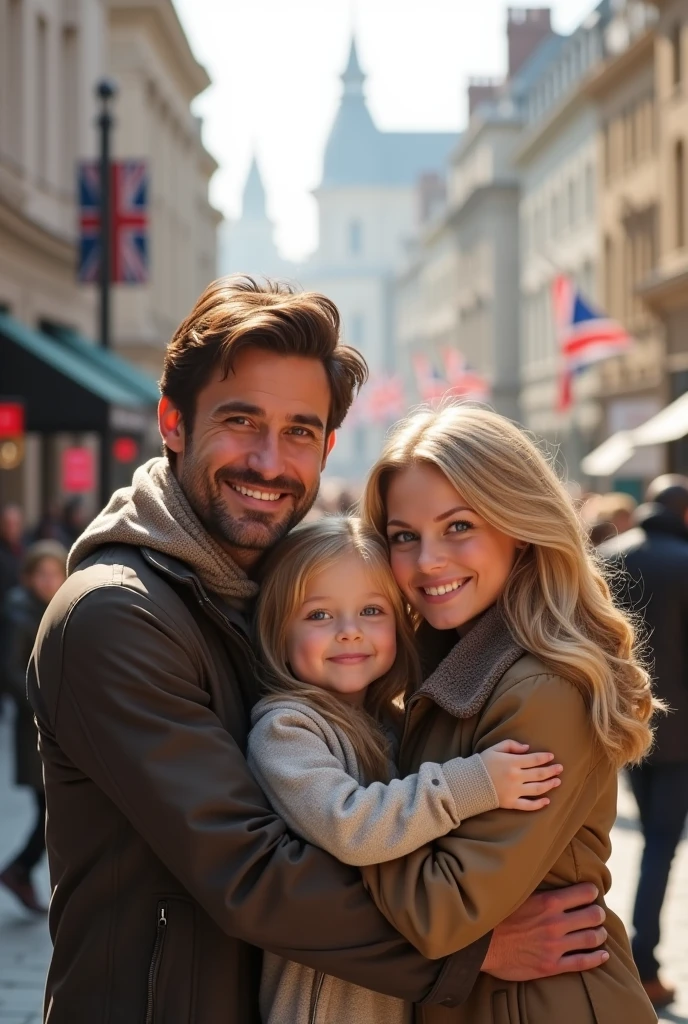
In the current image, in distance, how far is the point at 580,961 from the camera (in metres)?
3.16

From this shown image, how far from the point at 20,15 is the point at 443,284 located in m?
66.4

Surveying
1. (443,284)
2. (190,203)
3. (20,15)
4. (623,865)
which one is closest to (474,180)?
(443,284)

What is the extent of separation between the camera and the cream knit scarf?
10.3 feet

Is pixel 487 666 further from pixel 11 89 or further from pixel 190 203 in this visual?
pixel 190 203

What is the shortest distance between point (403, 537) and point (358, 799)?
0.70 meters

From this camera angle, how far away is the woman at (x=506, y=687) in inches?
116

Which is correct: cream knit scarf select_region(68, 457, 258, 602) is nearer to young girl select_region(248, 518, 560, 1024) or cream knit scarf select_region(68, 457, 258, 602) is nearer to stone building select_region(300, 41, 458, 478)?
young girl select_region(248, 518, 560, 1024)

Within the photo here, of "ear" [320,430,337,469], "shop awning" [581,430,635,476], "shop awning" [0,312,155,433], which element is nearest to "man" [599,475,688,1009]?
"ear" [320,430,337,469]

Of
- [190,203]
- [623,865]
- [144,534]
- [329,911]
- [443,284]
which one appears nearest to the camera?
[329,911]

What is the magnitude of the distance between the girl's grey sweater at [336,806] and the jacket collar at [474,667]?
16cm

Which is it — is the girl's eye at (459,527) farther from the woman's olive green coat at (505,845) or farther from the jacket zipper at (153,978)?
the jacket zipper at (153,978)

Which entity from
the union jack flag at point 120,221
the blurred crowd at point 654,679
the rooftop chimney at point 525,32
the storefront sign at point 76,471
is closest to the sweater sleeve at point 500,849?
the blurred crowd at point 654,679

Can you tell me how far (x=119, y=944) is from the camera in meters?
2.93

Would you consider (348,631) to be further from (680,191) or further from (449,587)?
(680,191)
